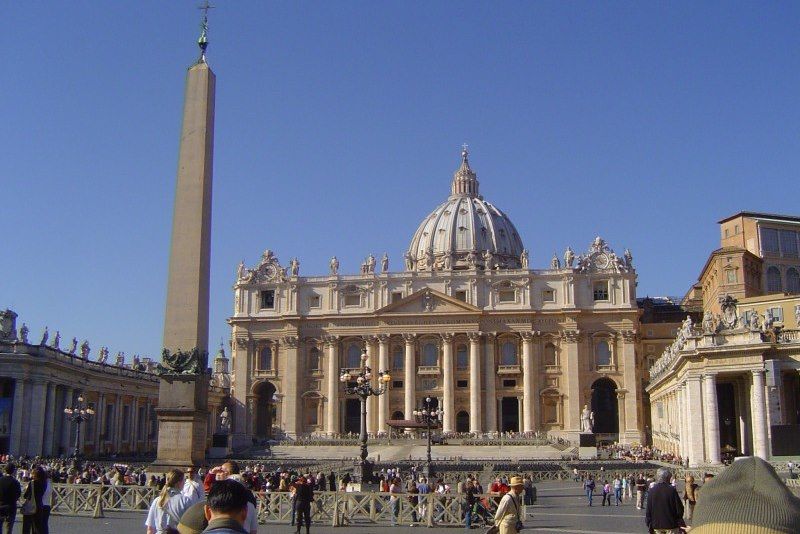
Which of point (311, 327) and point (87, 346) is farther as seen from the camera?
point (311, 327)

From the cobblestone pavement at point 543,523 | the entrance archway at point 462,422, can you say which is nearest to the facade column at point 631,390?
the entrance archway at point 462,422

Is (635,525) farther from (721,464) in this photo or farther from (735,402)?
(735,402)

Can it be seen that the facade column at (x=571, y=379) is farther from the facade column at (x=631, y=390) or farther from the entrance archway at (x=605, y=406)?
the facade column at (x=631, y=390)

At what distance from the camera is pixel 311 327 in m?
81.9

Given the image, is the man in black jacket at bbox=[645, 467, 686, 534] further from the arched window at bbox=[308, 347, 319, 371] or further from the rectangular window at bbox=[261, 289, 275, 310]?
the rectangular window at bbox=[261, 289, 275, 310]

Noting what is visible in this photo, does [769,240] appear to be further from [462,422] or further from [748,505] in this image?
[748,505]

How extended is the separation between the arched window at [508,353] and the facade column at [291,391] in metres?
18.5

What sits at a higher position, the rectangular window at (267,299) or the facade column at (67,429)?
the rectangular window at (267,299)

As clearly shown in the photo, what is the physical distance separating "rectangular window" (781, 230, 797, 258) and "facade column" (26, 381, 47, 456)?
4881 centimetres

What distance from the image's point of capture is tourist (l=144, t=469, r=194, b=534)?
864 cm

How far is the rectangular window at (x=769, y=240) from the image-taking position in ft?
202

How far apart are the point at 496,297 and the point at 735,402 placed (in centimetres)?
3814

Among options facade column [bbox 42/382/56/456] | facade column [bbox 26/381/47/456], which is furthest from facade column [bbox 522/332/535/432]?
facade column [bbox 26/381/47/456]

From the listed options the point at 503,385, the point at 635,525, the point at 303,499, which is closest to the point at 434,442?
the point at 503,385
